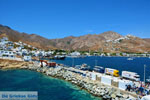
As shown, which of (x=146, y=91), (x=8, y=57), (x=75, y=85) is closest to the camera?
(x=146, y=91)

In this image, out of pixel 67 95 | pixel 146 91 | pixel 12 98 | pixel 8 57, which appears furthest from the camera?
pixel 8 57

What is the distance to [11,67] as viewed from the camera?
60.7 m

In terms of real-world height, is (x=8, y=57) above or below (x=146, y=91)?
above

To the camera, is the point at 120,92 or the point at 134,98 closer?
the point at 134,98

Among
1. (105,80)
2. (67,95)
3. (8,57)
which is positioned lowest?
(67,95)

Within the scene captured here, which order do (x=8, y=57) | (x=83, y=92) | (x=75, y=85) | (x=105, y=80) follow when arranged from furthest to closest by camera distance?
(x=8, y=57), (x=75, y=85), (x=105, y=80), (x=83, y=92)

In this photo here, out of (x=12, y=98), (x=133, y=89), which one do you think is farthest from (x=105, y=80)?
(x=12, y=98)

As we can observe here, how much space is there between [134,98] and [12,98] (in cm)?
2312

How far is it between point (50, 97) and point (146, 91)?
20.9 m

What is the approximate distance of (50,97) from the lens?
1017 inches

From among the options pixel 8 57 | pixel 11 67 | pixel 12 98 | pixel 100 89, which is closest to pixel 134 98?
pixel 100 89

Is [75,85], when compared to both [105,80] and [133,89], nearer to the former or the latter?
[105,80]

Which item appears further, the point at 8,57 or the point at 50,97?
the point at 8,57

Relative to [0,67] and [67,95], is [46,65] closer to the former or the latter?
[0,67]
